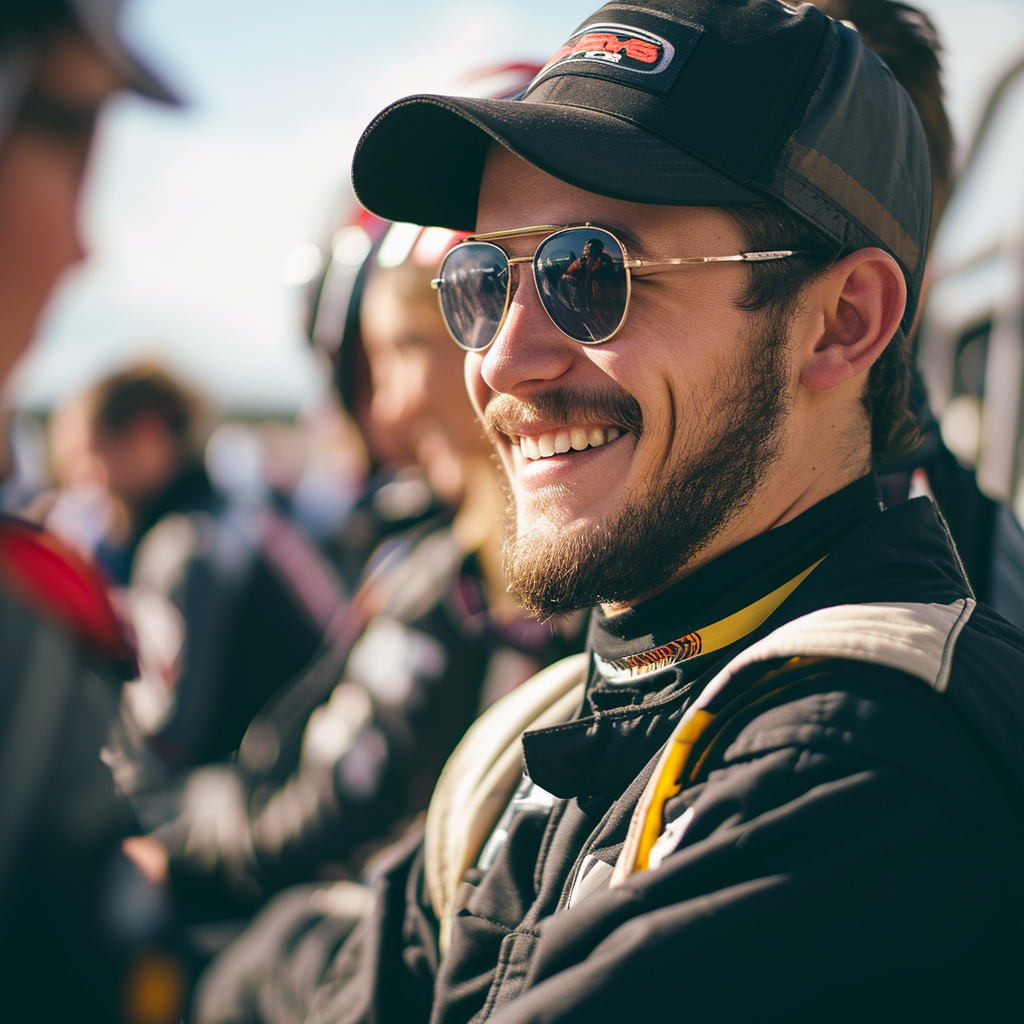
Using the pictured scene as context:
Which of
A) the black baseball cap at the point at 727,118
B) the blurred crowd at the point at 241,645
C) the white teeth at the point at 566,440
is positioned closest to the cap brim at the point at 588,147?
the black baseball cap at the point at 727,118

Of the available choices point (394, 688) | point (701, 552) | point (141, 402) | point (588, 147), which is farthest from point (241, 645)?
point (588, 147)

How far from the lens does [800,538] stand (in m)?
1.44

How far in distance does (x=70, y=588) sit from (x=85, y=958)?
514 mm

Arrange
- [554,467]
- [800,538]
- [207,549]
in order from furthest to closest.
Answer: [207,549] → [554,467] → [800,538]

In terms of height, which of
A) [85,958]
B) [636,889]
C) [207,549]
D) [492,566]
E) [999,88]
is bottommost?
[207,549]

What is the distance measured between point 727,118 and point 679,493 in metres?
0.58

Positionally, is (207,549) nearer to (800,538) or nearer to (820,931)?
(800,538)

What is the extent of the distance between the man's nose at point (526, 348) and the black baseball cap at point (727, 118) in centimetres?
23

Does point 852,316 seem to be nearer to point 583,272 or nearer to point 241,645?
point 583,272

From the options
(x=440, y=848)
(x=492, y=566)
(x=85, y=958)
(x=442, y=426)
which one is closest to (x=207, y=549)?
(x=442, y=426)

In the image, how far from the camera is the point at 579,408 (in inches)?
59.9

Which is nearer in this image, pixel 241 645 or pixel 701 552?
pixel 701 552

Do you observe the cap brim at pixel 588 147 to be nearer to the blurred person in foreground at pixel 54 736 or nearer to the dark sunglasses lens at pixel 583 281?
the dark sunglasses lens at pixel 583 281

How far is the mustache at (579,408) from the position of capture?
1.48 metres
